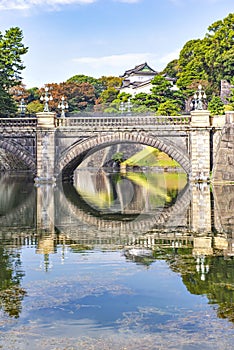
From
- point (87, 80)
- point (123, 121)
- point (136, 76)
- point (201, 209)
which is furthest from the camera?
point (87, 80)

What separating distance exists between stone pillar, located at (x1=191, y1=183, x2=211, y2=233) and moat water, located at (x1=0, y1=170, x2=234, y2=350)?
67mm

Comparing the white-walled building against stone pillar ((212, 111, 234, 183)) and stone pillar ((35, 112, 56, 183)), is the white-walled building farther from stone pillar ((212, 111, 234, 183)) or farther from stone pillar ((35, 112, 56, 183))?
stone pillar ((212, 111, 234, 183))

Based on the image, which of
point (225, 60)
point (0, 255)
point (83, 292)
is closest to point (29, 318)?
point (83, 292)

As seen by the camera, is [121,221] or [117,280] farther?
[121,221]

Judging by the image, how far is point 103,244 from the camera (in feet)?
53.2

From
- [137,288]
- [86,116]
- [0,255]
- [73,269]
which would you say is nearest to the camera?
[137,288]

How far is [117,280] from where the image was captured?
11.9 meters

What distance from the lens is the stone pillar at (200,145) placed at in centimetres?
3788

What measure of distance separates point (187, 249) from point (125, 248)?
165cm

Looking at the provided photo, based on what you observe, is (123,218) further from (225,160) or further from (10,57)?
(10,57)

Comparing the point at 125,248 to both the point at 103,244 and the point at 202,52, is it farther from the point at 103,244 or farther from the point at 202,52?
the point at 202,52

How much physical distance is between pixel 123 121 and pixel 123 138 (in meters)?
1.31

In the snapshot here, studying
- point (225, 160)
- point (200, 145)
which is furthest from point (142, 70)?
point (225, 160)

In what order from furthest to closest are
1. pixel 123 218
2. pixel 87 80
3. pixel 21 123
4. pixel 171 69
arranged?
pixel 87 80 < pixel 171 69 < pixel 21 123 < pixel 123 218
